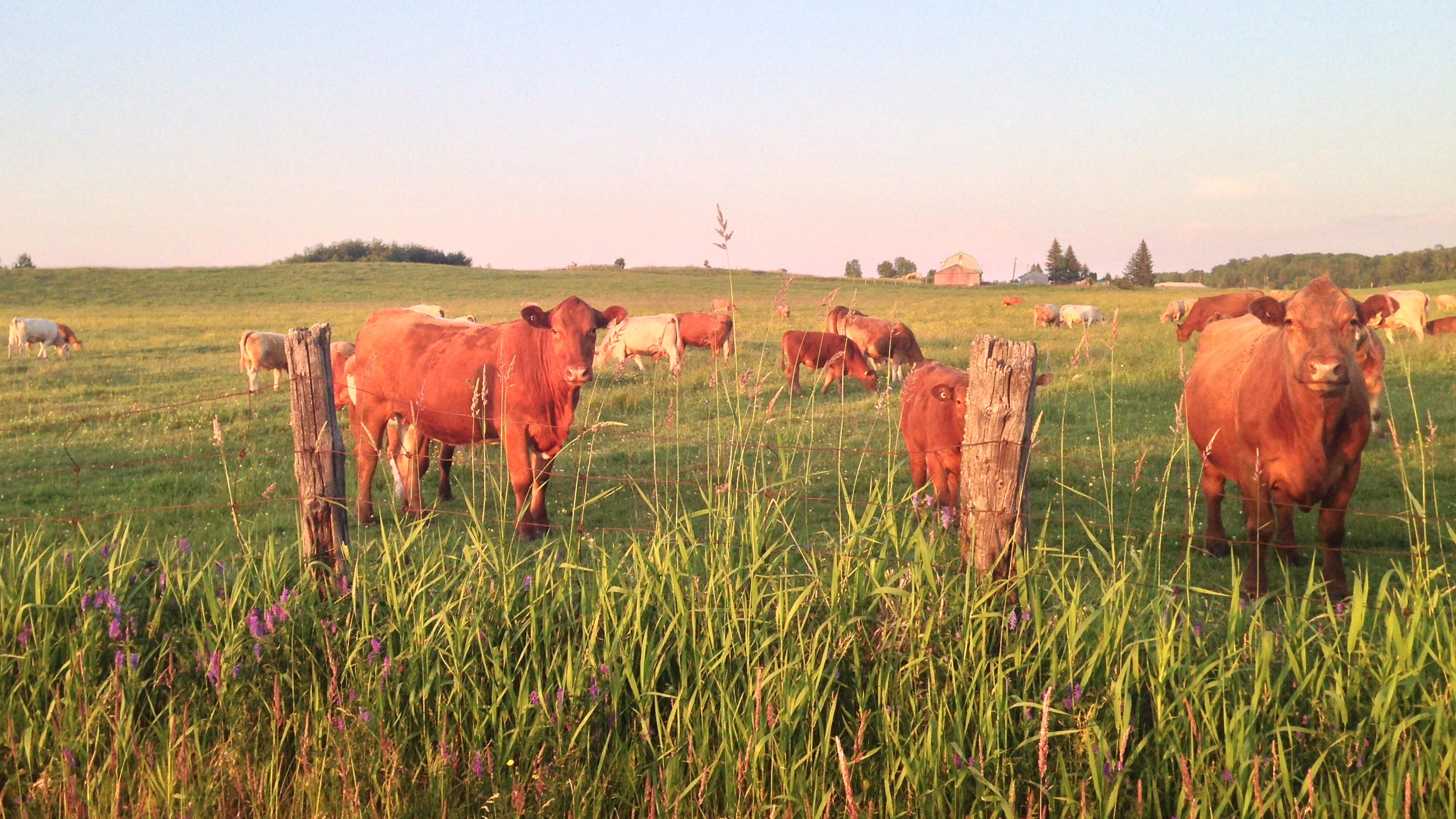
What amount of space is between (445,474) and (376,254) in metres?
87.3

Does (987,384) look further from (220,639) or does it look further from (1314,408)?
(1314,408)

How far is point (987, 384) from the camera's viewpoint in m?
3.80

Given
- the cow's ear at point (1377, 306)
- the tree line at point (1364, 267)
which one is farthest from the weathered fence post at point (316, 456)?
the tree line at point (1364, 267)

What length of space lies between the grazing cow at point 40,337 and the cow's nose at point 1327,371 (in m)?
28.4

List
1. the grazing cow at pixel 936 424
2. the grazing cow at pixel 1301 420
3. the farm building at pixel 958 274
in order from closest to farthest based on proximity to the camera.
A: the grazing cow at pixel 1301 420 < the grazing cow at pixel 936 424 < the farm building at pixel 958 274

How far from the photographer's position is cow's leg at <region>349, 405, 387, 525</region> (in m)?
8.57

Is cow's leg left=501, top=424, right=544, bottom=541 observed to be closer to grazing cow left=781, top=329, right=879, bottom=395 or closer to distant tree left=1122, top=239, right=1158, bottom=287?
grazing cow left=781, top=329, right=879, bottom=395

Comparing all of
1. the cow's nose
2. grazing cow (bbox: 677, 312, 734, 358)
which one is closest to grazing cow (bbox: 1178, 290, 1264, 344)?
grazing cow (bbox: 677, 312, 734, 358)

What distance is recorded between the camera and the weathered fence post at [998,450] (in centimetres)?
374

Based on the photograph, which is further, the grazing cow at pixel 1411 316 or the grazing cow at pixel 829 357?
the grazing cow at pixel 1411 316

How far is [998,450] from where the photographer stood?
12.3ft

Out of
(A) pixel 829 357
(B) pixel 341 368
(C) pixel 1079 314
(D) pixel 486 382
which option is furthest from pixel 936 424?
(C) pixel 1079 314

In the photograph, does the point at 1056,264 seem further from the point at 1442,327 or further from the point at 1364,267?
the point at 1442,327

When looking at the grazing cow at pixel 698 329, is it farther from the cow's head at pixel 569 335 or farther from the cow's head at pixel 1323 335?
the cow's head at pixel 1323 335
